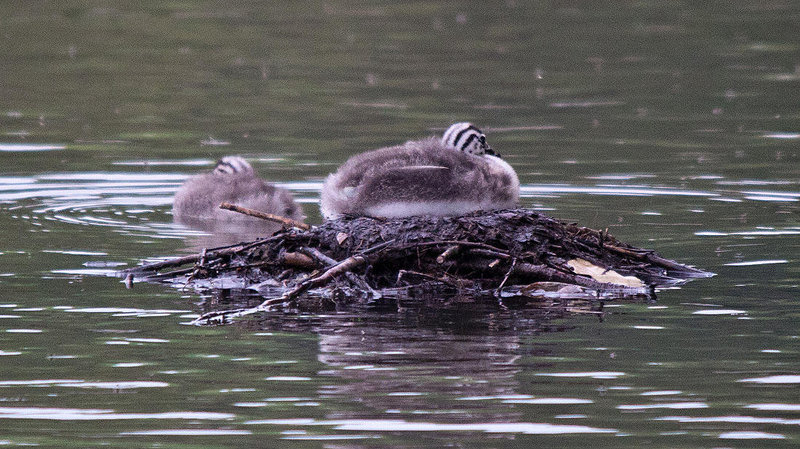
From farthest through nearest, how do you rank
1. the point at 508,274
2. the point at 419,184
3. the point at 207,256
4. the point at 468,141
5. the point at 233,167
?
the point at 233,167 < the point at 468,141 < the point at 419,184 < the point at 207,256 < the point at 508,274

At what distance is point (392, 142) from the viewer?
707 inches

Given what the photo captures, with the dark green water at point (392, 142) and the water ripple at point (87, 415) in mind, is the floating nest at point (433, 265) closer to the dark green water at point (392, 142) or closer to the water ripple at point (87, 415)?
the dark green water at point (392, 142)

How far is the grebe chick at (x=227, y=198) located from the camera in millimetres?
13484

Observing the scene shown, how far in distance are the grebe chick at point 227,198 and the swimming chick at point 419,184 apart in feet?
6.87

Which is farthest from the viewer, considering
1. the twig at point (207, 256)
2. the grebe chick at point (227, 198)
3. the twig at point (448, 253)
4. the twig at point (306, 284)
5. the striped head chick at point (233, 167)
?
the striped head chick at point (233, 167)

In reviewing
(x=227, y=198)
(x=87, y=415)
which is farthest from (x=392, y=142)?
(x=87, y=415)

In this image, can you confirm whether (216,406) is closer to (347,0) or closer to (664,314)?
(664,314)

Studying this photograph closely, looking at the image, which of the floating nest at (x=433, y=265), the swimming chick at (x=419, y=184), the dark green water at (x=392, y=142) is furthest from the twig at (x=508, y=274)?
the swimming chick at (x=419, y=184)

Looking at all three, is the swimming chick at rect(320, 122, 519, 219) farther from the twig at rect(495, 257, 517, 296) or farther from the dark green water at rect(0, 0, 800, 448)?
the dark green water at rect(0, 0, 800, 448)

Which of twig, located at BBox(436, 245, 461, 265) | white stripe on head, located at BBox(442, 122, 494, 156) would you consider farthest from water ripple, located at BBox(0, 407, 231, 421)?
white stripe on head, located at BBox(442, 122, 494, 156)

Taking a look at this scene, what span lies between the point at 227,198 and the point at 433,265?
14.3 feet

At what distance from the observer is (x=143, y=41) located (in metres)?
28.2

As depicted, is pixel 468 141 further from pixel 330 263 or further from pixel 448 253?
pixel 330 263

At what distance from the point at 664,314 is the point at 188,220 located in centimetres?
573
